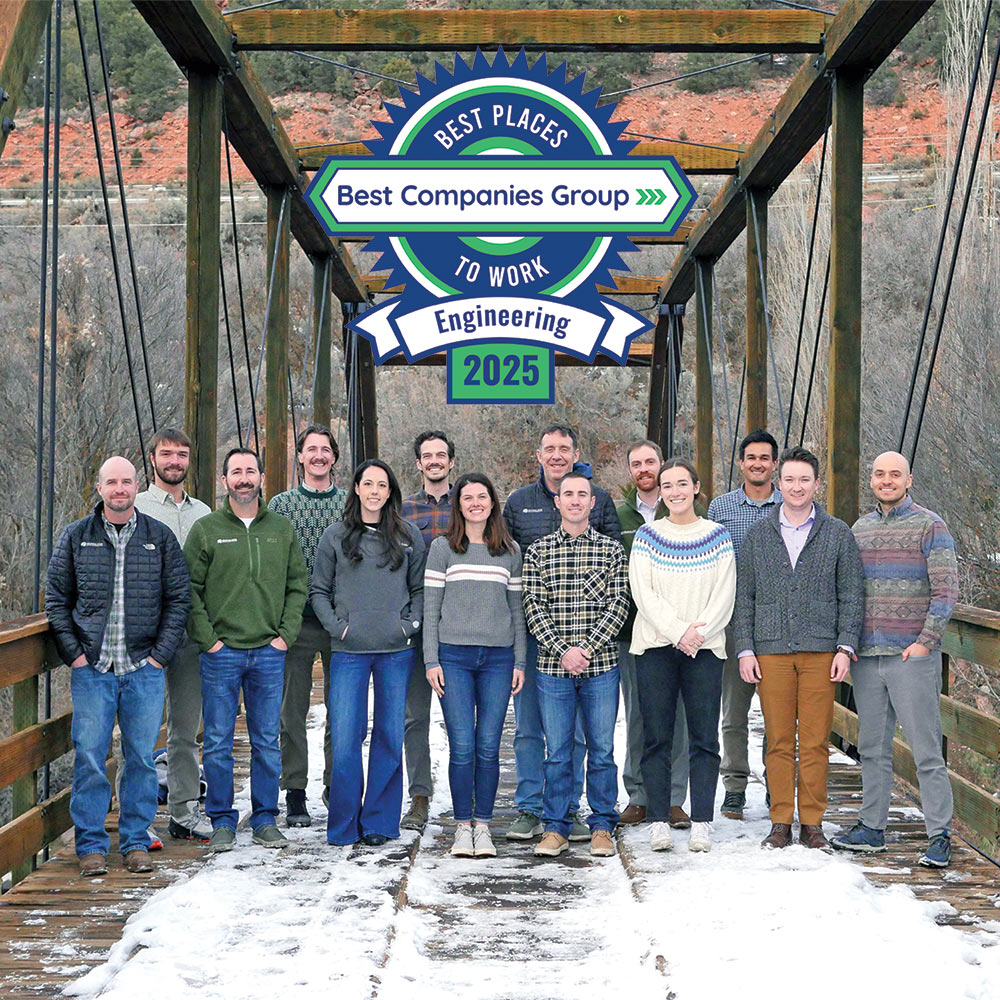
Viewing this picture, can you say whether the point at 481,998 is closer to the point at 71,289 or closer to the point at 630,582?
the point at 630,582

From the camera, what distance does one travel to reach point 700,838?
458 cm

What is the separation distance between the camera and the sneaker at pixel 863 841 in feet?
15.0

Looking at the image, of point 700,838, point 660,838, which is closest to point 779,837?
point 700,838

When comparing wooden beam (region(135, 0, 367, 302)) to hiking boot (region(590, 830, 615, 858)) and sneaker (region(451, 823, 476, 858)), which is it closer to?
sneaker (region(451, 823, 476, 858))

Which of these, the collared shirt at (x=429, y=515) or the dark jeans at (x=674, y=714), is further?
the collared shirt at (x=429, y=515)

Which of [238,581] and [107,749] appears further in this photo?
[238,581]

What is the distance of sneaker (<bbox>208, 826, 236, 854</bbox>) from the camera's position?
181 inches

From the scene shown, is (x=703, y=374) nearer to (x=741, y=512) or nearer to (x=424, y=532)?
(x=741, y=512)

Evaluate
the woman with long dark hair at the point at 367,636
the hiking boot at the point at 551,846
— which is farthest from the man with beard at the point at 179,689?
the hiking boot at the point at 551,846

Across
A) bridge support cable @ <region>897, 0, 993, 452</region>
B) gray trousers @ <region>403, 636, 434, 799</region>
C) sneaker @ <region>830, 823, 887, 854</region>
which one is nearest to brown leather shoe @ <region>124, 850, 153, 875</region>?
gray trousers @ <region>403, 636, 434, 799</region>

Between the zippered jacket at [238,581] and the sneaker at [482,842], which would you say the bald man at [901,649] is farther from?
the zippered jacket at [238,581]

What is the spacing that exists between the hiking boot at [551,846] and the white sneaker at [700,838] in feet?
1.53

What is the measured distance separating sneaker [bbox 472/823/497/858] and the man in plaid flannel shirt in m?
0.19

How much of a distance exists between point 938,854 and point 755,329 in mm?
5042
